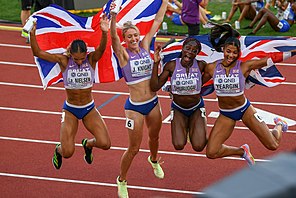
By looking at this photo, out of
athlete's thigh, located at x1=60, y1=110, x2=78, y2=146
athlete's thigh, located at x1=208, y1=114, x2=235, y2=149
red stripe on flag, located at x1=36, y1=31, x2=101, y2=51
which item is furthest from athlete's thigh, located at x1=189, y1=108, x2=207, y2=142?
red stripe on flag, located at x1=36, y1=31, x2=101, y2=51

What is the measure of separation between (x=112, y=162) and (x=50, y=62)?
1.69 m

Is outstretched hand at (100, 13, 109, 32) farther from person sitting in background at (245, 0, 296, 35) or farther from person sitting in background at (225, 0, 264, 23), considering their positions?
person sitting in background at (225, 0, 264, 23)

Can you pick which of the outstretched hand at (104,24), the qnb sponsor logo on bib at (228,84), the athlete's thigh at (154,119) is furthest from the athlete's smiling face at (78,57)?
the qnb sponsor logo on bib at (228,84)

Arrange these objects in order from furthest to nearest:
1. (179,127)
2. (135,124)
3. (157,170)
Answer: (157,170) → (179,127) → (135,124)

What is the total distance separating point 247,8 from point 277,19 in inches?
43.1

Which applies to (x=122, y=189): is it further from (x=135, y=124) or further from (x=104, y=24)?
(x=104, y=24)

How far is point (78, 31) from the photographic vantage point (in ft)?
22.4

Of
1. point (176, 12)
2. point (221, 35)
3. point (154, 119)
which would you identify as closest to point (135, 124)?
point (154, 119)

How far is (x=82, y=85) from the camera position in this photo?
19.9ft

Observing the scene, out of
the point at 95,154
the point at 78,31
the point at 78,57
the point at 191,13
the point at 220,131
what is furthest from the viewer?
the point at 191,13

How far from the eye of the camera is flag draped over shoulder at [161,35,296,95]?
6.35m

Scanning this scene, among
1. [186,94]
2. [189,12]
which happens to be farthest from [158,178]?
[189,12]

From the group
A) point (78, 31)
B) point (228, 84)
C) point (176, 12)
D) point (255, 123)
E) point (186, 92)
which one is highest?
point (78, 31)

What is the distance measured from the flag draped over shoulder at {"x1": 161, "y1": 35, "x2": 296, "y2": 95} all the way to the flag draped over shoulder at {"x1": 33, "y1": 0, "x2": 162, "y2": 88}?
43cm
